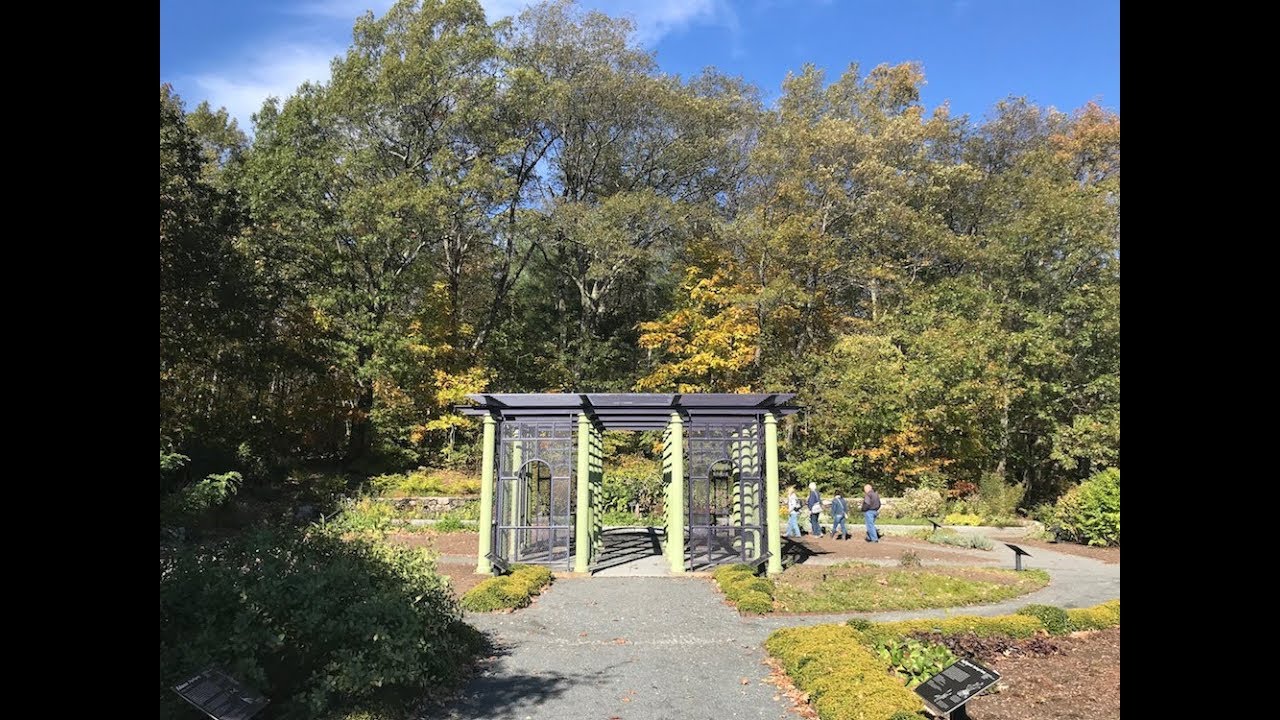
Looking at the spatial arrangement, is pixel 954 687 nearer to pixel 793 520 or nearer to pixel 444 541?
pixel 793 520

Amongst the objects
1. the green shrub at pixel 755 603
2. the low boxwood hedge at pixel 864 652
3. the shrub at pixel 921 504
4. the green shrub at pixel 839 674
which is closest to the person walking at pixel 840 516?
the shrub at pixel 921 504

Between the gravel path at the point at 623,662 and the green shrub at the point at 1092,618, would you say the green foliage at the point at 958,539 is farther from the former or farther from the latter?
the gravel path at the point at 623,662

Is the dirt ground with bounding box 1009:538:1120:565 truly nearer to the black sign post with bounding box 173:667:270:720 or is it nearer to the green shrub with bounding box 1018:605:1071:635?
the green shrub with bounding box 1018:605:1071:635

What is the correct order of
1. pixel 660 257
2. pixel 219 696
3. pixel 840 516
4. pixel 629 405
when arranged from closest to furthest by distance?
pixel 219 696 < pixel 629 405 < pixel 840 516 < pixel 660 257

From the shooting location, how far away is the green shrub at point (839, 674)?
18.4ft

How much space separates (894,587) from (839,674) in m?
5.63

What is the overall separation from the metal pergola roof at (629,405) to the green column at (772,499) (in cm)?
47

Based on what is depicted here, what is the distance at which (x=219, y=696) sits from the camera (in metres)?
4.31

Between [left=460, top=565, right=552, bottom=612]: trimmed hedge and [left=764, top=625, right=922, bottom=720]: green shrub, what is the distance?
3.72 meters

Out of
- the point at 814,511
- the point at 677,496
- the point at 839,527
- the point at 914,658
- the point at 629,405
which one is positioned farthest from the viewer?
the point at 814,511

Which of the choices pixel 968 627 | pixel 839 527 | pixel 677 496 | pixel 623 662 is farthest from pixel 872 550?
pixel 623 662
